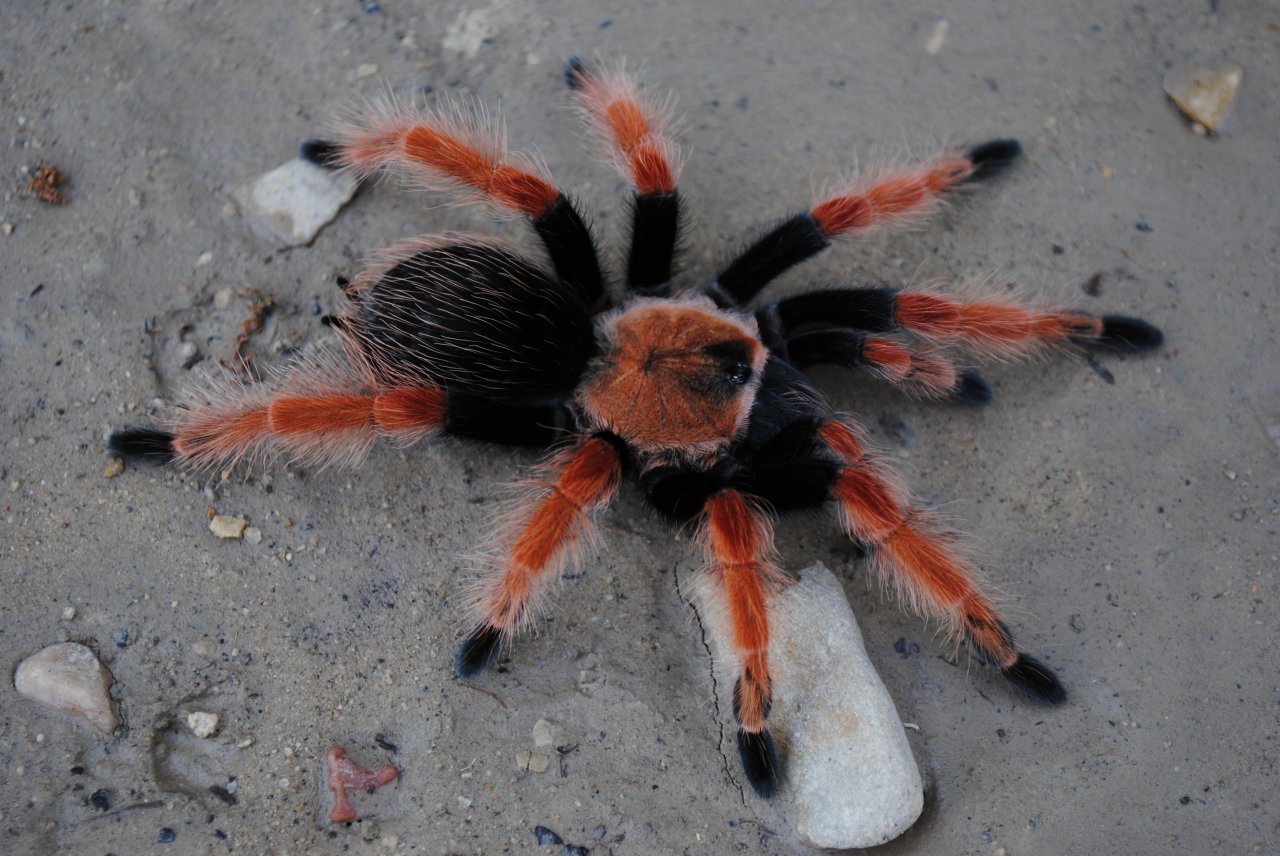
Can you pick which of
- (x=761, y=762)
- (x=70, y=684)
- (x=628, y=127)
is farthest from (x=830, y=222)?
(x=70, y=684)

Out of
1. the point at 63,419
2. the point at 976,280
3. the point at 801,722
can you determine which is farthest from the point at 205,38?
the point at 801,722

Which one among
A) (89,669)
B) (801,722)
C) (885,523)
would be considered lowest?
(89,669)

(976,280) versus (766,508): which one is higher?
(976,280)

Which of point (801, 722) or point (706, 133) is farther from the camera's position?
point (706, 133)

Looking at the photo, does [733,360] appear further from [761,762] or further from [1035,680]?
[1035,680]

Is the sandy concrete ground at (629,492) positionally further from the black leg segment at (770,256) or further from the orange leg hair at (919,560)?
the black leg segment at (770,256)

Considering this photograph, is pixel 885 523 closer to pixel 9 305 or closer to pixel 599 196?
pixel 599 196

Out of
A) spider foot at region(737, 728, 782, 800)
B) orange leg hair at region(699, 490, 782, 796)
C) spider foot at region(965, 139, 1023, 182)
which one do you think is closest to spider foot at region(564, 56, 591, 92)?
spider foot at region(965, 139, 1023, 182)
